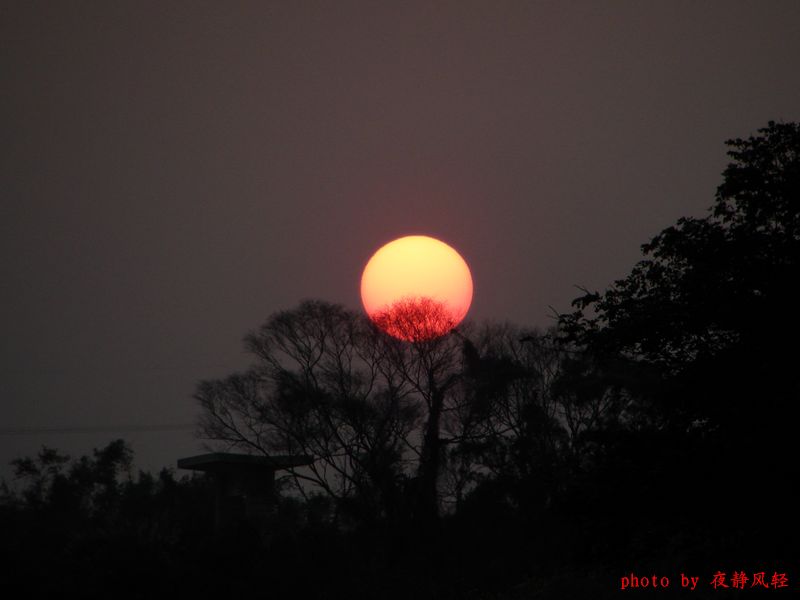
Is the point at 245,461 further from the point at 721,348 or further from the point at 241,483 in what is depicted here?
the point at 721,348

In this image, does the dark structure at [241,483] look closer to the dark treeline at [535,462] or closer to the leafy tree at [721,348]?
the dark treeline at [535,462]

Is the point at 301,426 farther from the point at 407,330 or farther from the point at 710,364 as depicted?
the point at 710,364

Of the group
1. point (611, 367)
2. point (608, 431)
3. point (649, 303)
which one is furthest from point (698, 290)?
point (611, 367)

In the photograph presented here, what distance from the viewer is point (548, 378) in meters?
48.7

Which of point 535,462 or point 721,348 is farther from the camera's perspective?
point 535,462

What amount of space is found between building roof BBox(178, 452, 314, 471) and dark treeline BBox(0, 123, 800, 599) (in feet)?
1.90

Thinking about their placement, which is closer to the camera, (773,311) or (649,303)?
(773,311)

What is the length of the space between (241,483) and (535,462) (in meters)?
14.7

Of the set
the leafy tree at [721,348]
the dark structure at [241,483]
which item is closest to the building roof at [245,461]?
the dark structure at [241,483]

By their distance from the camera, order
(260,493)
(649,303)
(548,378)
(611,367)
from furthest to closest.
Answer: (548,378), (260,493), (611,367), (649,303)

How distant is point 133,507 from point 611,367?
4619 centimetres

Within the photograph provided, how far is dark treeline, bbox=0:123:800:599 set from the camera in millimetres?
15430

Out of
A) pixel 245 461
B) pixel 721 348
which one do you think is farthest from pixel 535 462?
pixel 721 348

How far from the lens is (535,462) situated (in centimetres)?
4325
